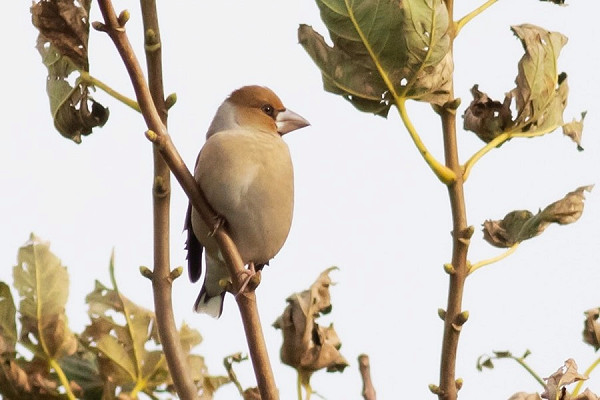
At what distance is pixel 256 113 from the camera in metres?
3.93

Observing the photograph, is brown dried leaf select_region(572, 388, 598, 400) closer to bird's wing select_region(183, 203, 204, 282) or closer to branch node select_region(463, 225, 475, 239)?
branch node select_region(463, 225, 475, 239)

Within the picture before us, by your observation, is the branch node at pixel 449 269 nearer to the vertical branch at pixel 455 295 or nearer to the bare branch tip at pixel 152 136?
the vertical branch at pixel 455 295

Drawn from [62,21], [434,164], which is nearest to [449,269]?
[434,164]

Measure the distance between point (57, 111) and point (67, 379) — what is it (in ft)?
2.17

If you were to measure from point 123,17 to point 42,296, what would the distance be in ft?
2.69

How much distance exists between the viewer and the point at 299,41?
2043mm

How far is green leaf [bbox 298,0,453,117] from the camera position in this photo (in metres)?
1.85

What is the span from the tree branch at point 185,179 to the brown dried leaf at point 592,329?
2.45 ft

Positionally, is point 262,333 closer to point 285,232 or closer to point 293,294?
point 293,294

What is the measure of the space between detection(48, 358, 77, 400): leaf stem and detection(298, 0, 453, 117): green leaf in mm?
941

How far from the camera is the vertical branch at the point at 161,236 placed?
194cm

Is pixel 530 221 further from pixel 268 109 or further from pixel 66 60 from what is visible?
pixel 268 109

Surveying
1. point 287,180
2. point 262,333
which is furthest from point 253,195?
point 262,333

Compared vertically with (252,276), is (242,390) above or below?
below
